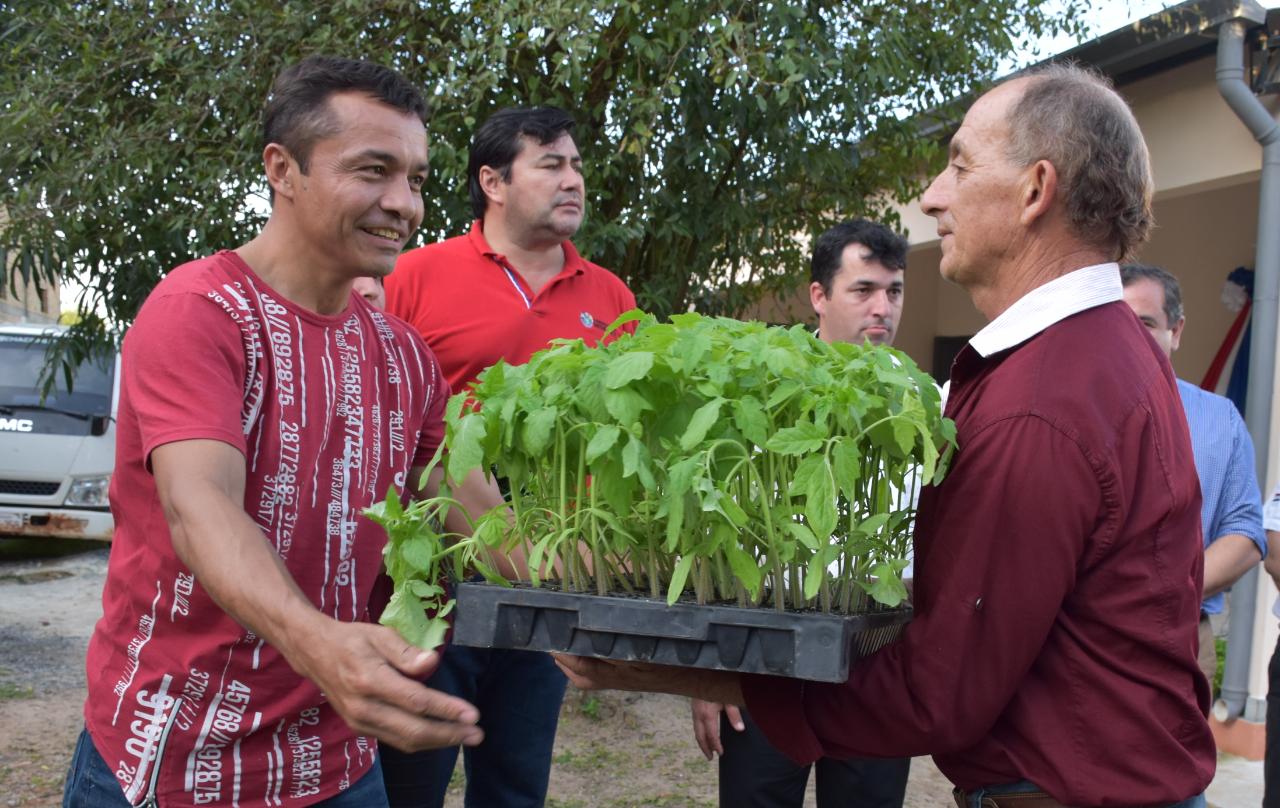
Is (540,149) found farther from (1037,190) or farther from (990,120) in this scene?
(1037,190)

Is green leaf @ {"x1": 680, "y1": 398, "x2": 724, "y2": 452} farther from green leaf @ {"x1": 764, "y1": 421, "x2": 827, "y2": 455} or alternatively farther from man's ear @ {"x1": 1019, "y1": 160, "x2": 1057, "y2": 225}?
man's ear @ {"x1": 1019, "y1": 160, "x2": 1057, "y2": 225}

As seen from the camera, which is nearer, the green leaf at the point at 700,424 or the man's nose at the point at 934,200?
the green leaf at the point at 700,424

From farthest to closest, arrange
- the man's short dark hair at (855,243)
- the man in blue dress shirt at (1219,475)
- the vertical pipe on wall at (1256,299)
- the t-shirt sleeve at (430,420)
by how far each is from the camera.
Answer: the vertical pipe on wall at (1256,299) < the man's short dark hair at (855,243) < the man in blue dress shirt at (1219,475) < the t-shirt sleeve at (430,420)

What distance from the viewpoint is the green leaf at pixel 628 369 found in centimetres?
151

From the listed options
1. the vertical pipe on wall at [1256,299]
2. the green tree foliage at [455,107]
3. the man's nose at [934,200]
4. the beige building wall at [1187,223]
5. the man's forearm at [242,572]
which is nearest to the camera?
the man's forearm at [242,572]

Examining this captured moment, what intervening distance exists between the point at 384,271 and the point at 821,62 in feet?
10.4

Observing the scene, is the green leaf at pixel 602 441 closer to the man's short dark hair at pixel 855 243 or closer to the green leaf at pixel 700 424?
the green leaf at pixel 700 424

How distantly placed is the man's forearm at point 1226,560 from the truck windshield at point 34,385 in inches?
346

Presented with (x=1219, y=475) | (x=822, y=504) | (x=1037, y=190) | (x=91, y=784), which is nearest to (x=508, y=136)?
(x=1037, y=190)

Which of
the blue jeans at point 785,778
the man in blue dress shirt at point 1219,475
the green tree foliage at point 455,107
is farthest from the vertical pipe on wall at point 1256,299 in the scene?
the blue jeans at point 785,778

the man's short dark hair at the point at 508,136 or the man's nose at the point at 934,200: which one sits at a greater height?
the man's short dark hair at the point at 508,136

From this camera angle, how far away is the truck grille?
31.3 ft

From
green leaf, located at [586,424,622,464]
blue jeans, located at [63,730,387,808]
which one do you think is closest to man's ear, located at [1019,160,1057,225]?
green leaf, located at [586,424,622,464]

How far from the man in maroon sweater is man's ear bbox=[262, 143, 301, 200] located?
1.02 m
